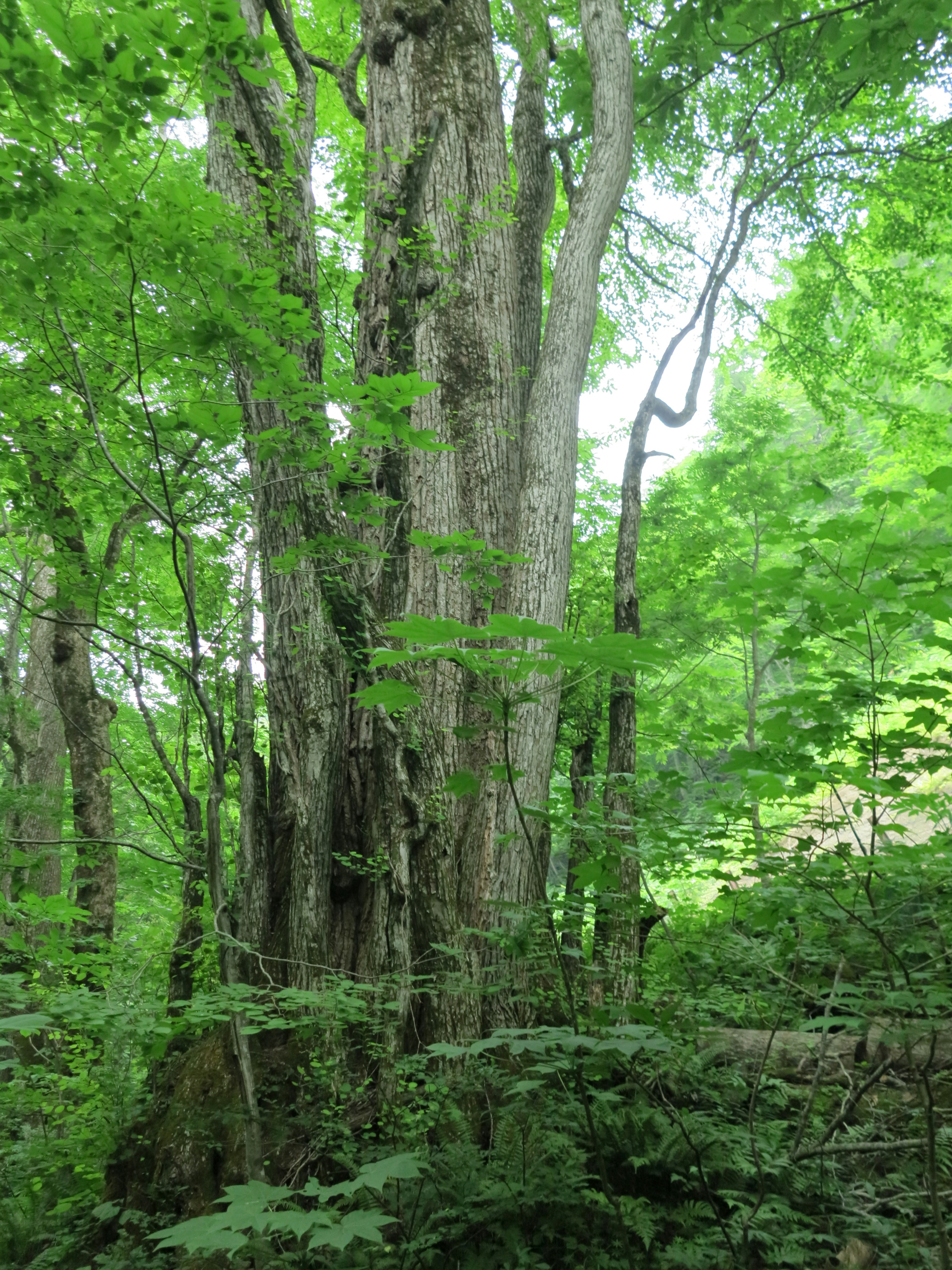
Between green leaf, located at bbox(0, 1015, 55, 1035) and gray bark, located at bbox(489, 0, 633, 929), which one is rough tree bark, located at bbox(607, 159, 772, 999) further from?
green leaf, located at bbox(0, 1015, 55, 1035)

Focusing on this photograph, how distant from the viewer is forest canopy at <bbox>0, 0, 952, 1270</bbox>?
2.09 m

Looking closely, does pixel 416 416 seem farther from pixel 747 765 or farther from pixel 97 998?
pixel 97 998

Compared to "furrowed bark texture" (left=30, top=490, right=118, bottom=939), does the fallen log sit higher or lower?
lower

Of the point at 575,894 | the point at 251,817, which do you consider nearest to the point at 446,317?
the point at 251,817

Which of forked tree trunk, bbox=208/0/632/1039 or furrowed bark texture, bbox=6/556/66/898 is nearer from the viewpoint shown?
forked tree trunk, bbox=208/0/632/1039

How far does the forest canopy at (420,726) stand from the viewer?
2094 mm

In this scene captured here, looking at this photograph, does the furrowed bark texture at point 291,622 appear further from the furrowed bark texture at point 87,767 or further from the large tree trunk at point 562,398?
the furrowed bark texture at point 87,767

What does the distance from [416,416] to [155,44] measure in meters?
2.39

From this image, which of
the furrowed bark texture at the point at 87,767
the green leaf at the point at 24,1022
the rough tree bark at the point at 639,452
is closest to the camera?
the green leaf at the point at 24,1022

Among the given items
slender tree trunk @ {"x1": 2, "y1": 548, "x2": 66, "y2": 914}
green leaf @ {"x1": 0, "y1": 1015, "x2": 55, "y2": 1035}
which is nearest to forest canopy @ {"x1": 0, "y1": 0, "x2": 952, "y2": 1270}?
green leaf @ {"x1": 0, "y1": 1015, "x2": 55, "y2": 1035}

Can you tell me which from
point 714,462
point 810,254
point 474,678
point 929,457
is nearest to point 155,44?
point 474,678

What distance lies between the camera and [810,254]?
8.14 m

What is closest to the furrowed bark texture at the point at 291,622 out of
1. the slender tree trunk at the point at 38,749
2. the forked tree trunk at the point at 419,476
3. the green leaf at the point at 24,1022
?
the forked tree trunk at the point at 419,476

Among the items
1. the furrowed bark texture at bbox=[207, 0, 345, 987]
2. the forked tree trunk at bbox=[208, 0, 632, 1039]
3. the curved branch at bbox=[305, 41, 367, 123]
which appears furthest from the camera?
the curved branch at bbox=[305, 41, 367, 123]
